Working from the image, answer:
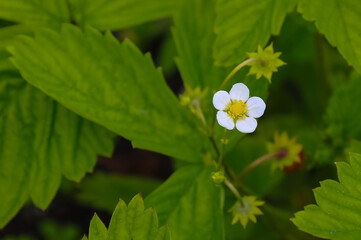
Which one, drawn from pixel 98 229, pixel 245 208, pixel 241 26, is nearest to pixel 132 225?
pixel 98 229

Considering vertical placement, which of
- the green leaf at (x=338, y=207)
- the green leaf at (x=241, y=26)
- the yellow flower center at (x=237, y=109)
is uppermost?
the green leaf at (x=241, y=26)

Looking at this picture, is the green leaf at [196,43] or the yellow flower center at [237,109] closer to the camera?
the yellow flower center at [237,109]

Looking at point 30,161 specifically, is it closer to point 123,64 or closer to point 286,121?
point 123,64

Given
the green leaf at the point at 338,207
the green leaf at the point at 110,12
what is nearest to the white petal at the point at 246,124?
the green leaf at the point at 338,207

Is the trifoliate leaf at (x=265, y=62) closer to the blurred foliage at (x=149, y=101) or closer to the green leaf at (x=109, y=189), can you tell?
the blurred foliage at (x=149, y=101)

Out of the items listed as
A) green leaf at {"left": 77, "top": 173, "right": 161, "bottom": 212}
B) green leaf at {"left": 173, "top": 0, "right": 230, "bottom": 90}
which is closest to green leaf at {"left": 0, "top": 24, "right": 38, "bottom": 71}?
green leaf at {"left": 173, "top": 0, "right": 230, "bottom": 90}

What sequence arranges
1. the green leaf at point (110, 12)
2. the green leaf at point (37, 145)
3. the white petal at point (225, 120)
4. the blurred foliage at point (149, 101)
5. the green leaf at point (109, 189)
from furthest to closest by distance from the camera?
the green leaf at point (109, 189) < the green leaf at point (110, 12) < the green leaf at point (37, 145) < the blurred foliage at point (149, 101) < the white petal at point (225, 120)

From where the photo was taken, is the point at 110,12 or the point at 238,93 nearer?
the point at 238,93

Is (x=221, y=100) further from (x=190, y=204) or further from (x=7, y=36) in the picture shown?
(x=7, y=36)
